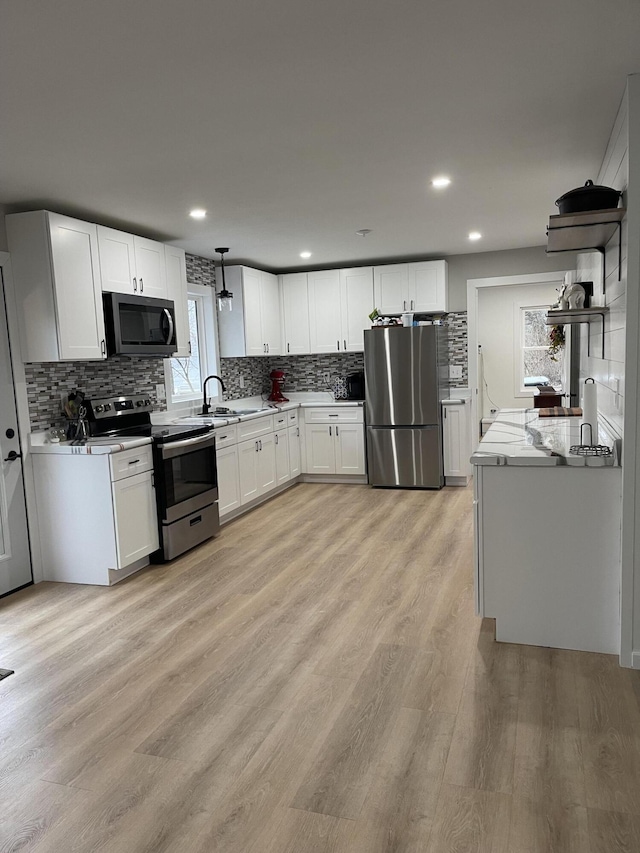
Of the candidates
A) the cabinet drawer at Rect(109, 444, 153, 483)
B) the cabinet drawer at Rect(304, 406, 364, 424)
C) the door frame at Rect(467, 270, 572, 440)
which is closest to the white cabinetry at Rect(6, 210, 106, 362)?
the cabinet drawer at Rect(109, 444, 153, 483)

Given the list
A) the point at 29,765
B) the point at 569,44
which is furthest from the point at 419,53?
the point at 29,765

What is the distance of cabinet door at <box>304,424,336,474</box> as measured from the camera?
673 cm

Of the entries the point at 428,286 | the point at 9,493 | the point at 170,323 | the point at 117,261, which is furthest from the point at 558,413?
the point at 9,493

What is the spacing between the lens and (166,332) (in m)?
4.75

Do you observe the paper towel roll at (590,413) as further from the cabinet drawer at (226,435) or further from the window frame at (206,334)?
the window frame at (206,334)

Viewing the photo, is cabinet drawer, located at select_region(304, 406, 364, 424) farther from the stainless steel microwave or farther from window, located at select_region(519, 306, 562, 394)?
window, located at select_region(519, 306, 562, 394)

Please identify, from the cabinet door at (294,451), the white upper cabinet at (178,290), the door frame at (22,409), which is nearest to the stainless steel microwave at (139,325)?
the white upper cabinet at (178,290)

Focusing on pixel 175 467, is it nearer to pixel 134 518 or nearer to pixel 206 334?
pixel 134 518

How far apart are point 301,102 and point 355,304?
13.7 ft

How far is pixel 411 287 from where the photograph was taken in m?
6.45

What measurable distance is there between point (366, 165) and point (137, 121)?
1.25 m

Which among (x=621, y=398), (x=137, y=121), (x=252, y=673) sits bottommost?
(x=252, y=673)

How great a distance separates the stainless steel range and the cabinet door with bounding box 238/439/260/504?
0.57 meters

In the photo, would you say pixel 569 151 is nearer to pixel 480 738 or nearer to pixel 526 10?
pixel 526 10
